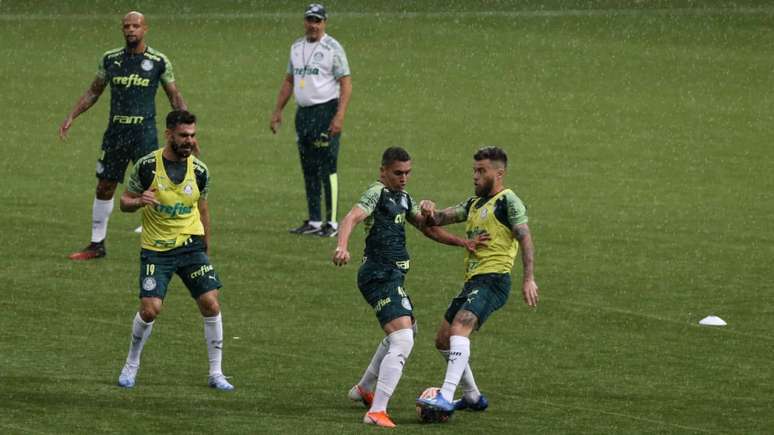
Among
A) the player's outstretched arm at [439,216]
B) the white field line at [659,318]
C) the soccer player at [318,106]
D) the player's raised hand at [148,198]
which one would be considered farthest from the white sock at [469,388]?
the soccer player at [318,106]

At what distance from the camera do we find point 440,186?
24188 millimetres

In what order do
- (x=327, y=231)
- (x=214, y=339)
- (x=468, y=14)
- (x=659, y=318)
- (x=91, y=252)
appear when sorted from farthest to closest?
(x=468, y=14), (x=327, y=231), (x=91, y=252), (x=659, y=318), (x=214, y=339)

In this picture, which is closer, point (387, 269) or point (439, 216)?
point (387, 269)

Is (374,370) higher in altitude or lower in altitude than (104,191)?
Result: lower

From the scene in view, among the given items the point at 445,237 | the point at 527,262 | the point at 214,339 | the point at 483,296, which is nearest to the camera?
the point at 527,262

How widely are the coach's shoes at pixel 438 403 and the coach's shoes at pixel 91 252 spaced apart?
7329mm

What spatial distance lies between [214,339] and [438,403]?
1.98 metres

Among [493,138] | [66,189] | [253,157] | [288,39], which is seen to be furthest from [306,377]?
[288,39]

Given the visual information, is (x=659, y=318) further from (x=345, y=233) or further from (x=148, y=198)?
(x=148, y=198)

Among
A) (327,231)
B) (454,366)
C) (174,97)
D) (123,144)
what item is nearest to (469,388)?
(454,366)

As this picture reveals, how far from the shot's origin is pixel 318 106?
19.7 m

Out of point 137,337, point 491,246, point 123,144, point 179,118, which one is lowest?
point 137,337

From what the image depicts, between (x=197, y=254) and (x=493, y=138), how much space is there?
16416mm

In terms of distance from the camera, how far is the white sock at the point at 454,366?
11.6m
